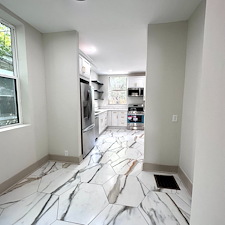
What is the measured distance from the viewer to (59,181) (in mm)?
2039

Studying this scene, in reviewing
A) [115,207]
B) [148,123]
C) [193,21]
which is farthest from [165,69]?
[115,207]

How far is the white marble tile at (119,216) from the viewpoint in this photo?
1.36 m

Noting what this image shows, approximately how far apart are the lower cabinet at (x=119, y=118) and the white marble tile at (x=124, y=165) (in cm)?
292

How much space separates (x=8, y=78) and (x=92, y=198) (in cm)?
233

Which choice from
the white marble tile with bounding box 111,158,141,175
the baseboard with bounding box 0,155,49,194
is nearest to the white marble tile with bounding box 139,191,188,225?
the white marble tile with bounding box 111,158,141,175

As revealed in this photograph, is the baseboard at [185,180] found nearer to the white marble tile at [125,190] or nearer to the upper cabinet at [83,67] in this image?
the white marble tile at [125,190]

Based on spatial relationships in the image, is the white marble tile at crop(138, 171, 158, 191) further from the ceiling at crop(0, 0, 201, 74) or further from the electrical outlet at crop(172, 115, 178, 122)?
the ceiling at crop(0, 0, 201, 74)

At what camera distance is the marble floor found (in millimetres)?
1399

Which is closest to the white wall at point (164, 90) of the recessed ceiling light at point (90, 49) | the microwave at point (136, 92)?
the recessed ceiling light at point (90, 49)

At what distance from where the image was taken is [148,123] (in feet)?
7.54

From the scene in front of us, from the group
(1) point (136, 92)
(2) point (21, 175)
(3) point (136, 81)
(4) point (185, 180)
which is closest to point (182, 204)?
(4) point (185, 180)

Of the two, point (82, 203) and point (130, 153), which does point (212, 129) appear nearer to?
point (82, 203)

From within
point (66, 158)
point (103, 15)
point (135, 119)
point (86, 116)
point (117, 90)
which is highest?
point (103, 15)

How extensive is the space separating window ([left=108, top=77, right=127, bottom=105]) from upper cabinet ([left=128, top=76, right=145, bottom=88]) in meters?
0.49
